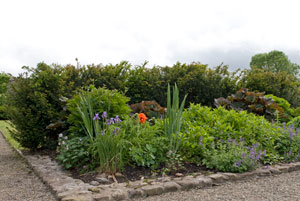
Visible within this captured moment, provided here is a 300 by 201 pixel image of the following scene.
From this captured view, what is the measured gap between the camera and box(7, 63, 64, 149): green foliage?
16.8ft

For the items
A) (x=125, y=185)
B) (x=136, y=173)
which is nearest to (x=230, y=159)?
(x=136, y=173)

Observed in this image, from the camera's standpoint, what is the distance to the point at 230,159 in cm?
383

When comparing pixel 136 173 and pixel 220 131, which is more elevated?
pixel 220 131

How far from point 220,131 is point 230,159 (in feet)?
2.09

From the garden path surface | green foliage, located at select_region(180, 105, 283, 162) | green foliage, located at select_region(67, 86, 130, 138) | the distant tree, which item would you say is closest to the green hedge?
green foliage, located at select_region(67, 86, 130, 138)

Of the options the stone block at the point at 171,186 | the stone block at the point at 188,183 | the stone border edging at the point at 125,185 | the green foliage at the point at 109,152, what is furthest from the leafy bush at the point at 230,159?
the green foliage at the point at 109,152

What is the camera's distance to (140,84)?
23.0 feet

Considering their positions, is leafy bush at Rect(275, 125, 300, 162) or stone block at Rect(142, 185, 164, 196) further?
leafy bush at Rect(275, 125, 300, 162)

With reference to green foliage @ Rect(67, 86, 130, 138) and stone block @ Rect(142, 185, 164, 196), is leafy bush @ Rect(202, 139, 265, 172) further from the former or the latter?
green foliage @ Rect(67, 86, 130, 138)

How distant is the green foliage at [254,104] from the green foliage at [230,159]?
2.91 m

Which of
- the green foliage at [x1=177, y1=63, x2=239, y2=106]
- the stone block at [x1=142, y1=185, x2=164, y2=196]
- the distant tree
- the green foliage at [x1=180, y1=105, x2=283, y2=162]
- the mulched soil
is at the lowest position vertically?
the stone block at [x1=142, y1=185, x2=164, y2=196]

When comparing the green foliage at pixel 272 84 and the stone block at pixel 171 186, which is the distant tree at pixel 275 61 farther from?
the stone block at pixel 171 186

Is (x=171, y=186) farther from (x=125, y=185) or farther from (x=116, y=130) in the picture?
(x=116, y=130)

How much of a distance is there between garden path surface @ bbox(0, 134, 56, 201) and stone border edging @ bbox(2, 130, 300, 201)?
9 cm
